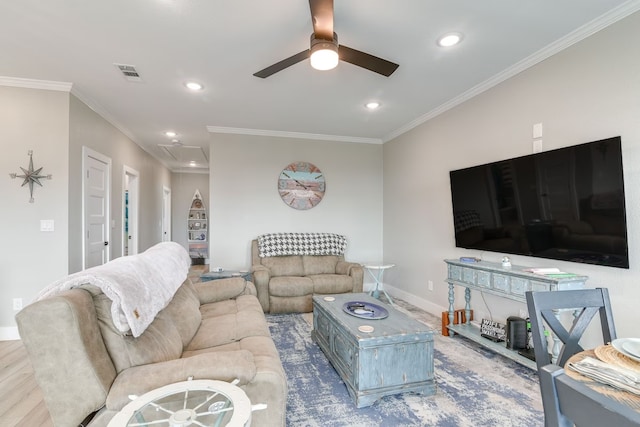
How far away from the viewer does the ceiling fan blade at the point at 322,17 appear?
1646 millimetres

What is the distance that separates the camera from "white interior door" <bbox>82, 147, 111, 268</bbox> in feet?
11.6

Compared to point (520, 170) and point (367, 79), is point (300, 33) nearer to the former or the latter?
point (367, 79)

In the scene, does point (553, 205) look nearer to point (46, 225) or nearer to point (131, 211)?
point (46, 225)

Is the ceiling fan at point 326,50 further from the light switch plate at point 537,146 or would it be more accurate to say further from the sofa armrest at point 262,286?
the sofa armrest at point 262,286

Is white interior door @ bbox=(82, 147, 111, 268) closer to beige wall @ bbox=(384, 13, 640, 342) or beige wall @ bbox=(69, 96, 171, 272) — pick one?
beige wall @ bbox=(69, 96, 171, 272)

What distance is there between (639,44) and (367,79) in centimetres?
190

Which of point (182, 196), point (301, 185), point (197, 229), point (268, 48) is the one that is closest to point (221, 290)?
point (268, 48)

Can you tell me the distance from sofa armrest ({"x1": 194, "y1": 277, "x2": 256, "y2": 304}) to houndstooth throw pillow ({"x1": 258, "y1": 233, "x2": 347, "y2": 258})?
4.93ft

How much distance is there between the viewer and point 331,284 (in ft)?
13.2

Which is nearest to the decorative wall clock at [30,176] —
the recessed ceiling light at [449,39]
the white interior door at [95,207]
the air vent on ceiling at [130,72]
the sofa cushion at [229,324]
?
the white interior door at [95,207]

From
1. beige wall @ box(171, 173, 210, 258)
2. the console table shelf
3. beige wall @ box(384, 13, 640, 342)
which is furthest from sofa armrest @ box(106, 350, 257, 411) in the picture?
beige wall @ box(171, 173, 210, 258)

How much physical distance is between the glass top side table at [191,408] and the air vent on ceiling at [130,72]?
9.23ft

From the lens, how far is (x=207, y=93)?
132 inches

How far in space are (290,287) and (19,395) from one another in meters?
2.48
